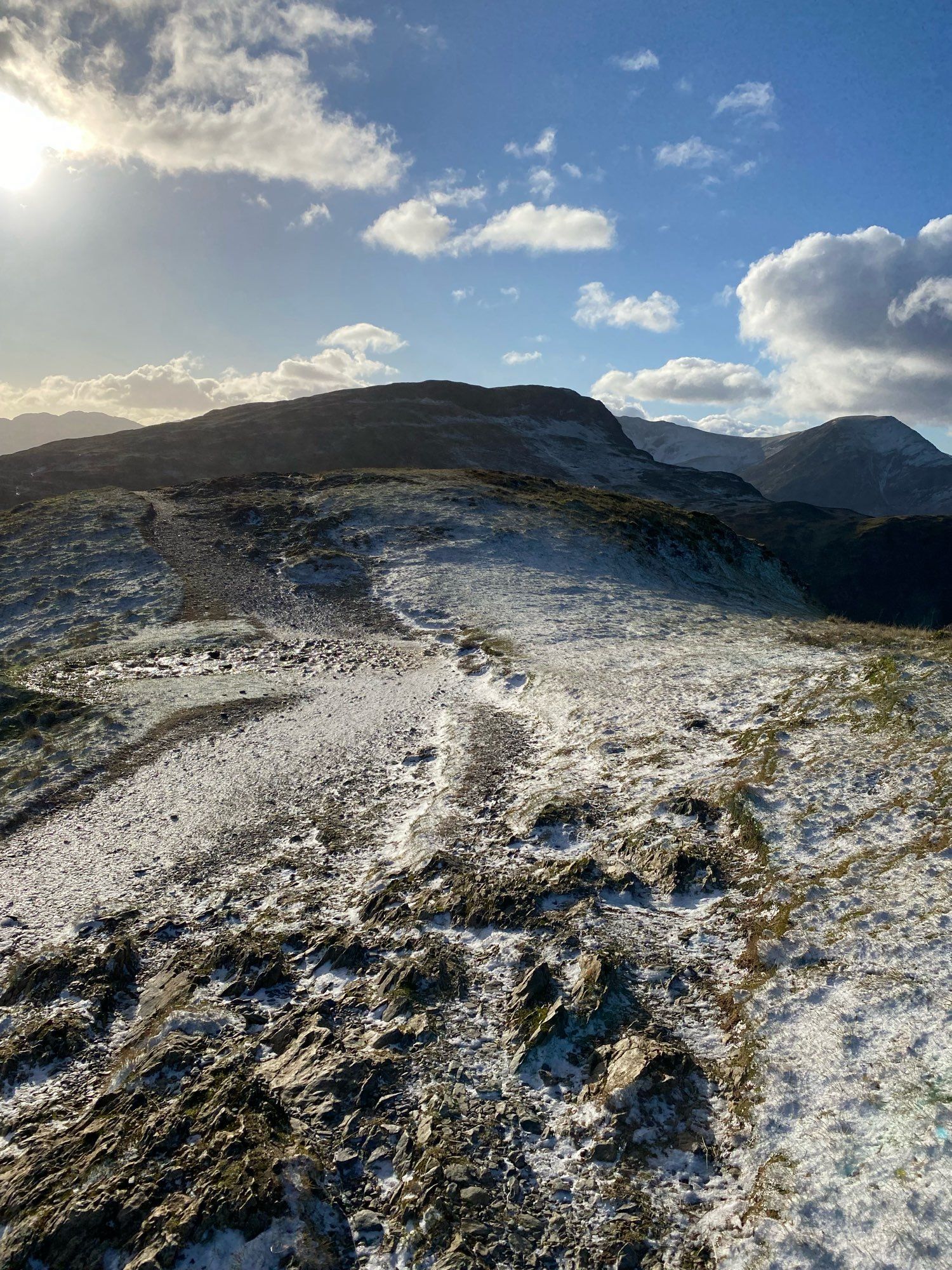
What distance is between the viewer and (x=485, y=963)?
11.0 metres

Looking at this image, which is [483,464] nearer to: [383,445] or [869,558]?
[383,445]

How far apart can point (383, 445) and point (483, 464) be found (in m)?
18.3

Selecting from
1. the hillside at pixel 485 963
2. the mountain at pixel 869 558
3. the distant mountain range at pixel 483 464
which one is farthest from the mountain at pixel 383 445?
the hillside at pixel 485 963

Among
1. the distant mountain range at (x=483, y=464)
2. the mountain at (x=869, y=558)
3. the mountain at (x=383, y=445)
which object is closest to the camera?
the mountain at (x=383, y=445)

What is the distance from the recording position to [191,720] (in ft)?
77.0

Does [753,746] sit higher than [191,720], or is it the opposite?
[753,746]

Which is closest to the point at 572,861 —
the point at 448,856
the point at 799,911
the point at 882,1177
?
the point at 448,856

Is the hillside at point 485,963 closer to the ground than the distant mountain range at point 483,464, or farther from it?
closer to the ground

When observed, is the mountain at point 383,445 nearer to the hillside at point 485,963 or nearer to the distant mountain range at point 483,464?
the distant mountain range at point 483,464

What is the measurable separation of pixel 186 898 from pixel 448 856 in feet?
18.0

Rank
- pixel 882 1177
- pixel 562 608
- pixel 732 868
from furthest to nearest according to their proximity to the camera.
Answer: pixel 562 608, pixel 732 868, pixel 882 1177

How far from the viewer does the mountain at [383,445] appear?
329 ft

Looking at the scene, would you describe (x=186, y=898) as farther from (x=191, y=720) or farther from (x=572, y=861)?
(x=191, y=720)

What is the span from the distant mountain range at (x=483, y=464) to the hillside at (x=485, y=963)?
82449 millimetres
